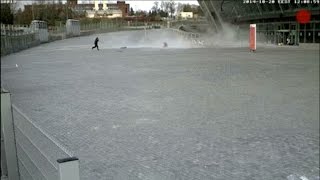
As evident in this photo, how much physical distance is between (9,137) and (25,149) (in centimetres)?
18

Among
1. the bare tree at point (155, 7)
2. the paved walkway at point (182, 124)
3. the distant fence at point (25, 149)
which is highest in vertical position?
the bare tree at point (155, 7)

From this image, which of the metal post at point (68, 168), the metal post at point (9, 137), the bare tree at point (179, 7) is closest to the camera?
the metal post at point (68, 168)

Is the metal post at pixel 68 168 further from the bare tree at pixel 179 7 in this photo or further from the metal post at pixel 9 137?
the bare tree at pixel 179 7

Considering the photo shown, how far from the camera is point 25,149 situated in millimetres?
4273

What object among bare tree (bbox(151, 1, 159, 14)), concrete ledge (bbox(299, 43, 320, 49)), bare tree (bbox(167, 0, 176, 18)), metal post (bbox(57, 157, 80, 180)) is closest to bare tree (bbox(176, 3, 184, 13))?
bare tree (bbox(167, 0, 176, 18))

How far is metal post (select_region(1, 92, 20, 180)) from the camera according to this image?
3951 mm

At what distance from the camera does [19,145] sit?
439 cm

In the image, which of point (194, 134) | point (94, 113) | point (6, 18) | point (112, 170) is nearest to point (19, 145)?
point (6, 18)

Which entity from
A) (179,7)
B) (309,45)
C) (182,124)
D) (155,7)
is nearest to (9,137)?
(182,124)

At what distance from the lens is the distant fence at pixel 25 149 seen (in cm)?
349

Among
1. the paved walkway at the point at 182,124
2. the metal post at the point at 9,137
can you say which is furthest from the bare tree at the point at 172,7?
the metal post at the point at 9,137

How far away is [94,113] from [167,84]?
6.27m

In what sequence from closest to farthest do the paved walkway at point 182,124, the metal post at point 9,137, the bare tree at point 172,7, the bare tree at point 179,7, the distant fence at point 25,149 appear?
the distant fence at point 25,149
the metal post at point 9,137
the paved walkway at point 182,124
the bare tree at point 172,7
the bare tree at point 179,7

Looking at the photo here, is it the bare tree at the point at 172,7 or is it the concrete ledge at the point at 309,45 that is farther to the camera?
the bare tree at the point at 172,7
